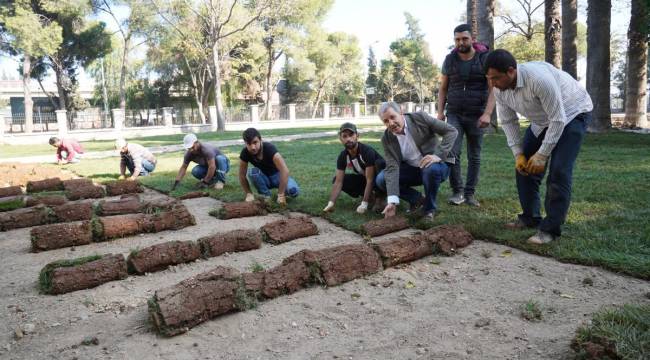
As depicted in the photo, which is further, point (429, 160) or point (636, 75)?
point (636, 75)

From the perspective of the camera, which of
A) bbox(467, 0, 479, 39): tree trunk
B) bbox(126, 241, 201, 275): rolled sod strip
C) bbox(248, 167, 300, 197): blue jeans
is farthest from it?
bbox(467, 0, 479, 39): tree trunk

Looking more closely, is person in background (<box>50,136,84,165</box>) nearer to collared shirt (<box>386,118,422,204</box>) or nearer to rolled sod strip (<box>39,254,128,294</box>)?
rolled sod strip (<box>39,254,128,294</box>)

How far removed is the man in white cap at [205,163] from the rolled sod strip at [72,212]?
2104mm

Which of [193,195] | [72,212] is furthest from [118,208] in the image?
[193,195]

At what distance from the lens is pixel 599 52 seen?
14.4 m

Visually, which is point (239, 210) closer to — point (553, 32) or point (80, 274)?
point (80, 274)

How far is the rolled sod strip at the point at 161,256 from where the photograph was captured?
12.6 ft

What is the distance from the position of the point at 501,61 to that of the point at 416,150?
1.72m

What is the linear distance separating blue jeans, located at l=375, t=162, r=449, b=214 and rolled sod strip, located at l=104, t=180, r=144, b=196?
436 cm

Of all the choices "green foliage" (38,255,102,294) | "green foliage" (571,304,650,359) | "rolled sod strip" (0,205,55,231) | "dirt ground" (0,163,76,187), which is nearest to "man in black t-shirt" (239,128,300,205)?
"rolled sod strip" (0,205,55,231)

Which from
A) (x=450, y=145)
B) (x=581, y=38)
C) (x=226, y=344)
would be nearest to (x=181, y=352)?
(x=226, y=344)

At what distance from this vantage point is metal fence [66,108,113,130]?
32438 mm

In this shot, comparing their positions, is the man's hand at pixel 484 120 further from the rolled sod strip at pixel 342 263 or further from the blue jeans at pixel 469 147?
the rolled sod strip at pixel 342 263

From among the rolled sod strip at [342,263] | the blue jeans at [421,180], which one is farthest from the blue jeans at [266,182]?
the rolled sod strip at [342,263]
